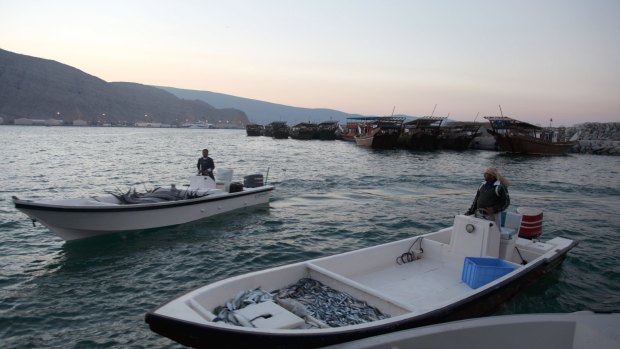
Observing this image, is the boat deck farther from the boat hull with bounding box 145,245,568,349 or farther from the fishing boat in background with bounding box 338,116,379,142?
the fishing boat in background with bounding box 338,116,379,142

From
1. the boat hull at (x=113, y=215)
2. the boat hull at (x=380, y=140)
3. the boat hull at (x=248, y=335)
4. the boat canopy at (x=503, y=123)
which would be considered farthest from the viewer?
the boat hull at (x=380, y=140)

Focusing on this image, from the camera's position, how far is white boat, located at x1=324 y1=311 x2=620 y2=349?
339cm

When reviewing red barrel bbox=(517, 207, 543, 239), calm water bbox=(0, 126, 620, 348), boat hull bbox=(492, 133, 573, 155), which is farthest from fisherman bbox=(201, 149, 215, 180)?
boat hull bbox=(492, 133, 573, 155)

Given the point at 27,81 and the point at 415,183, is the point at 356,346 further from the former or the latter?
the point at 27,81

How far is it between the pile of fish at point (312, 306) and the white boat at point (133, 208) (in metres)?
6.98

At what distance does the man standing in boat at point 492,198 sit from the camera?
8070 mm

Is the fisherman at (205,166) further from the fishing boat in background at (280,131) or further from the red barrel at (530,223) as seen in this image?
the fishing boat in background at (280,131)

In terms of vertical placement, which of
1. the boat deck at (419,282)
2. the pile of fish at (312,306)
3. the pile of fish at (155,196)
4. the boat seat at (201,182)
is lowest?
the boat deck at (419,282)

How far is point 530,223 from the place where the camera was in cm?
956

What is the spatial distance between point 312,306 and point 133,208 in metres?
7.65

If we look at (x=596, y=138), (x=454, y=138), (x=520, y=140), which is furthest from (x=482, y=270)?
(x=596, y=138)

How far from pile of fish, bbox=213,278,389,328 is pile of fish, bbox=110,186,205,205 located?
7.55 meters

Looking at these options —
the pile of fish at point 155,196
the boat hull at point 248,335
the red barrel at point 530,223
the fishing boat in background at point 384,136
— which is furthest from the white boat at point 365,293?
the fishing boat in background at point 384,136

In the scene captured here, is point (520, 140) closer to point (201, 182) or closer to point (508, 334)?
point (201, 182)
